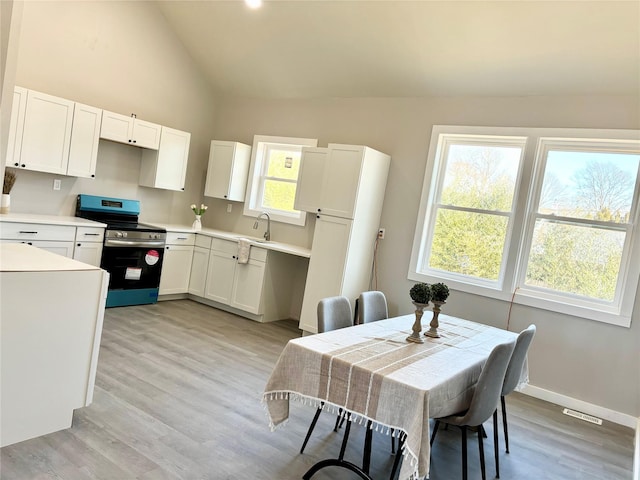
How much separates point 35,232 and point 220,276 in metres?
2.03

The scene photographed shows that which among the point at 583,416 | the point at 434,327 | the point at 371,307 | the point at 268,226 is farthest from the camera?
the point at 268,226

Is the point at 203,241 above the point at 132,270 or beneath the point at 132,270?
above

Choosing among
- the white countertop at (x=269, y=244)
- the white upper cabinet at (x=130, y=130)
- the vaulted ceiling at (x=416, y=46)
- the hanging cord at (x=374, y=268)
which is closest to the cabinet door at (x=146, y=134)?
the white upper cabinet at (x=130, y=130)

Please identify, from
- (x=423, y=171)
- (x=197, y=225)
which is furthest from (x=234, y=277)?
(x=423, y=171)

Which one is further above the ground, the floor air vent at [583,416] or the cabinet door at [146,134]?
the cabinet door at [146,134]

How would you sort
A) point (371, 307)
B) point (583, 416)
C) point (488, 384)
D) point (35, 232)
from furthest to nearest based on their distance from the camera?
point (35, 232), point (583, 416), point (371, 307), point (488, 384)

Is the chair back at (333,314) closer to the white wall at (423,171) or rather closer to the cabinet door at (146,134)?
the white wall at (423,171)

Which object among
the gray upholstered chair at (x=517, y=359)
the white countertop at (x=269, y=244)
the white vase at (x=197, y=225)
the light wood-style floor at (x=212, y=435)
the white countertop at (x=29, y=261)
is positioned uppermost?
the white vase at (x=197, y=225)

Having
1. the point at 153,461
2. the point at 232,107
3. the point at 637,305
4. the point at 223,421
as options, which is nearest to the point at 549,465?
the point at 637,305

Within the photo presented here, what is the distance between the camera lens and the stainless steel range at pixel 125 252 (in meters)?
4.95

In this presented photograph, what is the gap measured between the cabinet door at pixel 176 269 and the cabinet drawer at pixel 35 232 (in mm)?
1173

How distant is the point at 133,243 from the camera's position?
16.8 ft

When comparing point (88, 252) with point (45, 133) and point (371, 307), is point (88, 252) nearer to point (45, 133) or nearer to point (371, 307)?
point (45, 133)

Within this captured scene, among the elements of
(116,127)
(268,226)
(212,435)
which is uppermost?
(116,127)
